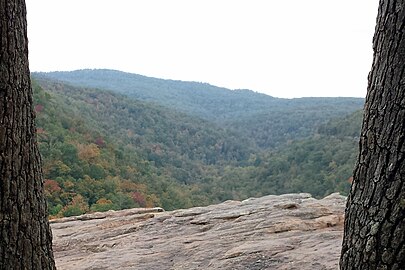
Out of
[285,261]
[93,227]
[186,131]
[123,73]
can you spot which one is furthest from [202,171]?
[123,73]

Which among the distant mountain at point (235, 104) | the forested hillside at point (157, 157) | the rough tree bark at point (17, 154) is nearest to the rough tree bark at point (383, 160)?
the rough tree bark at point (17, 154)

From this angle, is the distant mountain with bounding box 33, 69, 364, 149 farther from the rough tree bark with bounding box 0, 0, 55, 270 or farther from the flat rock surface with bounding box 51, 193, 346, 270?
the rough tree bark with bounding box 0, 0, 55, 270

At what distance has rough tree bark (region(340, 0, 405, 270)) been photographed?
1708mm

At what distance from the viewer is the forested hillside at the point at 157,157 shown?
15.2 meters

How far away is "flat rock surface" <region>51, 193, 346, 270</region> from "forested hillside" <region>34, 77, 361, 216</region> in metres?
6.49

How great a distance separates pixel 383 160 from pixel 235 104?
66528mm

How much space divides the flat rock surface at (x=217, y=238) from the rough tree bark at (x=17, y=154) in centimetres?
161

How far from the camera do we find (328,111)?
156ft

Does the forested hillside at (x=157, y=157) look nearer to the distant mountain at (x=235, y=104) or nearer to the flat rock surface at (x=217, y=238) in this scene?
the distant mountain at (x=235, y=104)

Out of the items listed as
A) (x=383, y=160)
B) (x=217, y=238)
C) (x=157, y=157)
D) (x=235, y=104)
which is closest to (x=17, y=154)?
(x=383, y=160)

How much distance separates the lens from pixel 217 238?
4344mm

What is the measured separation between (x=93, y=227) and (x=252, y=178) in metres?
22.1

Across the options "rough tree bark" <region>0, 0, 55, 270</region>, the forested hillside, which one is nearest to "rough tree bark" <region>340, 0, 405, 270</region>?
"rough tree bark" <region>0, 0, 55, 270</region>

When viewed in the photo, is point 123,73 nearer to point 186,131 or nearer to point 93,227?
point 186,131
